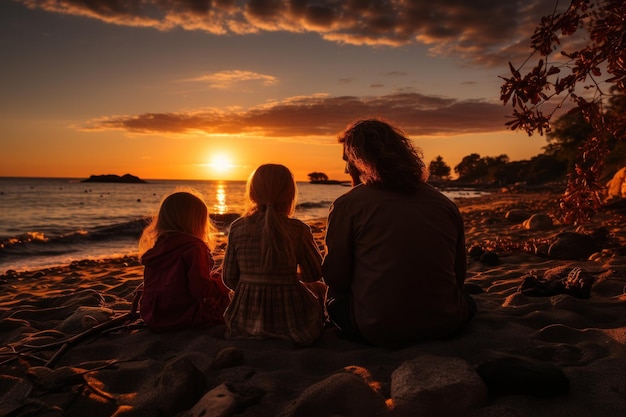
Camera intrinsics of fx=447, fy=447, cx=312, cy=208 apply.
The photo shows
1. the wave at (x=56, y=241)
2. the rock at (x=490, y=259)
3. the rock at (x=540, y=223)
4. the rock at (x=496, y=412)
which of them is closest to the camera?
the rock at (x=496, y=412)

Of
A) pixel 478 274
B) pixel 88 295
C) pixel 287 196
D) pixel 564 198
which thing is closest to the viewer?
pixel 287 196

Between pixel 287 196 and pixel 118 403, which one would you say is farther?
pixel 287 196

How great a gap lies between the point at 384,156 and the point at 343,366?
1.45 m

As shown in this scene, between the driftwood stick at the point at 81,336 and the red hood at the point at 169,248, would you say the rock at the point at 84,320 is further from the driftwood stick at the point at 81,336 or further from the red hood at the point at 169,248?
the red hood at the point at 169,248

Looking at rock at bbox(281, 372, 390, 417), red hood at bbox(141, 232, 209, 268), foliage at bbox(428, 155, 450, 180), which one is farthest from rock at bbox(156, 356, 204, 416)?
foliage at bbox(428, 155, 450, 180)

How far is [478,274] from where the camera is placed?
5.80 m

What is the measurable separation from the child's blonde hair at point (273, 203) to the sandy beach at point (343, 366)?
711mm

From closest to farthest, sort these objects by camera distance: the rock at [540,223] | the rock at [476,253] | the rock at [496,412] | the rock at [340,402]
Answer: the rock at [496,412], the rock at [340,402], the rock at [476,253], the rock at [540,223]

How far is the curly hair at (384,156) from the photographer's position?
3031mm

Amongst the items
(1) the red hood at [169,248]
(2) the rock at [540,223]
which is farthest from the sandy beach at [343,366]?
(2) the rock at [540,223]

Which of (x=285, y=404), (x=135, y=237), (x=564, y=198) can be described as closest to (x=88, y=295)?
(x=285, y=404)

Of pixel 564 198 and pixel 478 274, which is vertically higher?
pixel 564 198

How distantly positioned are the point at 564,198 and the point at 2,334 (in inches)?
211

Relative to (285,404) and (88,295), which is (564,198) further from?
(88,295)
